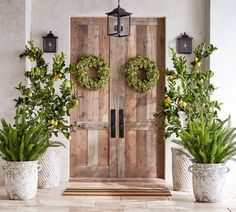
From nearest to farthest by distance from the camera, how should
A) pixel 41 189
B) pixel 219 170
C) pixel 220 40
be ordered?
pixel 219 170 → pixel 41 189 → pixel 220 40

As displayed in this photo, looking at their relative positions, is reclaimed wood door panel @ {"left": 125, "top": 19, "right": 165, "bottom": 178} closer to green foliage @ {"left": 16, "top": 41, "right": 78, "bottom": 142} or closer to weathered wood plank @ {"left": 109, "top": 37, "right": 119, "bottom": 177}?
weathered wood plank @ {"left": 109, "top": 37, "right": 119, "bottom": 177}

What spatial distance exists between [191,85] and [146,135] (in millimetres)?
1076

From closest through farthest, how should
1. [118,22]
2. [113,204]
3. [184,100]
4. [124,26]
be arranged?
[113,204] → [184,100] → [118,22] → [124,26]

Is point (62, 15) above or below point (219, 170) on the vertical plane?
above

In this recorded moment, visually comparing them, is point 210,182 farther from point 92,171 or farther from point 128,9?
point 128,9

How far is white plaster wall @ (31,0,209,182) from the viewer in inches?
281

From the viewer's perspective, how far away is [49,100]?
→ 656 centimetres

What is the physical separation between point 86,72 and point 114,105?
0.61m

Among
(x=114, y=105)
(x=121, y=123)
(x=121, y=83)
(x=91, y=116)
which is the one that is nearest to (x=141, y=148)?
(x=121, y=123)

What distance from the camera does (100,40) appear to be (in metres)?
7.24

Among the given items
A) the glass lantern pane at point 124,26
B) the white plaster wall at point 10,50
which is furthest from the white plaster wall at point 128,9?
the glass lantern pane at point 124,26

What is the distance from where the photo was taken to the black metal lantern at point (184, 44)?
707 cm

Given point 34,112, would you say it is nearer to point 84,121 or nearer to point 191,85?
point 84,121

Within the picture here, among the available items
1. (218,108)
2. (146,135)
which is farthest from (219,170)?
(146,135)
